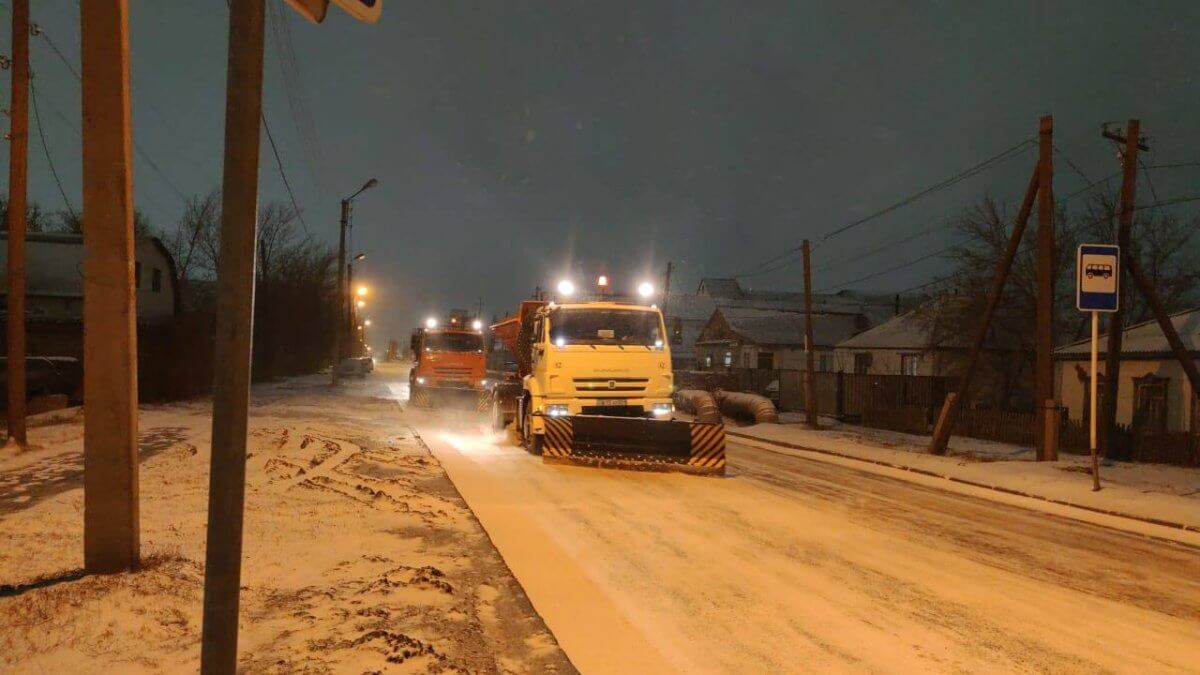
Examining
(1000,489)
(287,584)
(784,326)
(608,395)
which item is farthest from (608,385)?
(784,326)

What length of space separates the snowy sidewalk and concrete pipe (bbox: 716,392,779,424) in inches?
171

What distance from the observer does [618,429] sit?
1380 centimetres

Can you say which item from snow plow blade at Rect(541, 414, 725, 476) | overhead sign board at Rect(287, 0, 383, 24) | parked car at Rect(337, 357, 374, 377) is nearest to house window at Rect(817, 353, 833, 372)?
parked car at Rect(337, 357, 374, 377)

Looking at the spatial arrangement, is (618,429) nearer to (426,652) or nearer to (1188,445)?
(426,652)

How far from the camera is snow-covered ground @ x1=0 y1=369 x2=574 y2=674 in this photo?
4695 millimetres

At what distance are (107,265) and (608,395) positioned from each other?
386 inches

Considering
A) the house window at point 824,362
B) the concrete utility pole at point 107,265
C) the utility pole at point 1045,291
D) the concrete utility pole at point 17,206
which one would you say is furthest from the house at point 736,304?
the concrete utility pole at point 107,265

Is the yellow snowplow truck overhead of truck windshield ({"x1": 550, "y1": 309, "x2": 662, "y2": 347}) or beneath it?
beneath

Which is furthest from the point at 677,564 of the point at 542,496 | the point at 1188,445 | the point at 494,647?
the point at 1188,445

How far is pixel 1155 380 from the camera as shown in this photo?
23.4 meters

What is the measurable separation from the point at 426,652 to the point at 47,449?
473 inches

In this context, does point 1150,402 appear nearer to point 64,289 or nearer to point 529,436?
point 529,436

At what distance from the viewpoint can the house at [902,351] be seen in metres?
37.5

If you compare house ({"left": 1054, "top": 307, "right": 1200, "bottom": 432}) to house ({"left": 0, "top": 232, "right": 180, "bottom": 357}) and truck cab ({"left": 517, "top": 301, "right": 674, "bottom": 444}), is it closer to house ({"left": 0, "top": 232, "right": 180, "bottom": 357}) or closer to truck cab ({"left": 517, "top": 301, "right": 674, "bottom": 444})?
truck cab ({"left": 517, "top": 301, "right": 674, "bottom": 444})
